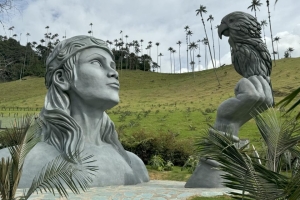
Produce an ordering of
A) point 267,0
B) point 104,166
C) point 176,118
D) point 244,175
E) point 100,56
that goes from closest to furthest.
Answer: point 244,175, point 104,166, point 100,56, point 176,118, point 267,0

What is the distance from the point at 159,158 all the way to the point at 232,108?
7699 mm

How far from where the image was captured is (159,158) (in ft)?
44.7

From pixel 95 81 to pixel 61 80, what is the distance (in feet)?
2.13

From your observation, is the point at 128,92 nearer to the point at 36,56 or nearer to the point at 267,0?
the point at 267,0

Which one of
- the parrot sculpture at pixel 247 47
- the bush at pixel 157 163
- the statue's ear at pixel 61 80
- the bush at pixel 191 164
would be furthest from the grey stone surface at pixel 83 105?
the bush at pixel 157 163

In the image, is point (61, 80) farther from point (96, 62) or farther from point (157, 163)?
point (157, 163)

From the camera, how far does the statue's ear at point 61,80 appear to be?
645cm

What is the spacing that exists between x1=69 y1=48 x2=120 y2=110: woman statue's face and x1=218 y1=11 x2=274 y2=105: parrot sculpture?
226cm

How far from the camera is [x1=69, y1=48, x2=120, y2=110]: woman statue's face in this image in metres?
6.39

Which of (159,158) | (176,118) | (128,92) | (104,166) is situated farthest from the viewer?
(128,92)

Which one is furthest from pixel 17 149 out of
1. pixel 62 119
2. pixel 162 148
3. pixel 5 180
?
pixel 162 148

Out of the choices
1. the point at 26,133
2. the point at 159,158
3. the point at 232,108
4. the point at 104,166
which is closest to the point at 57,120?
the point at 104,166

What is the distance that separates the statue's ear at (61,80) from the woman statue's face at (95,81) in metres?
0.12

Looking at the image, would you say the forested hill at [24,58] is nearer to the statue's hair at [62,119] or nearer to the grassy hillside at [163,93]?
the grassy hillside at [163,93]
